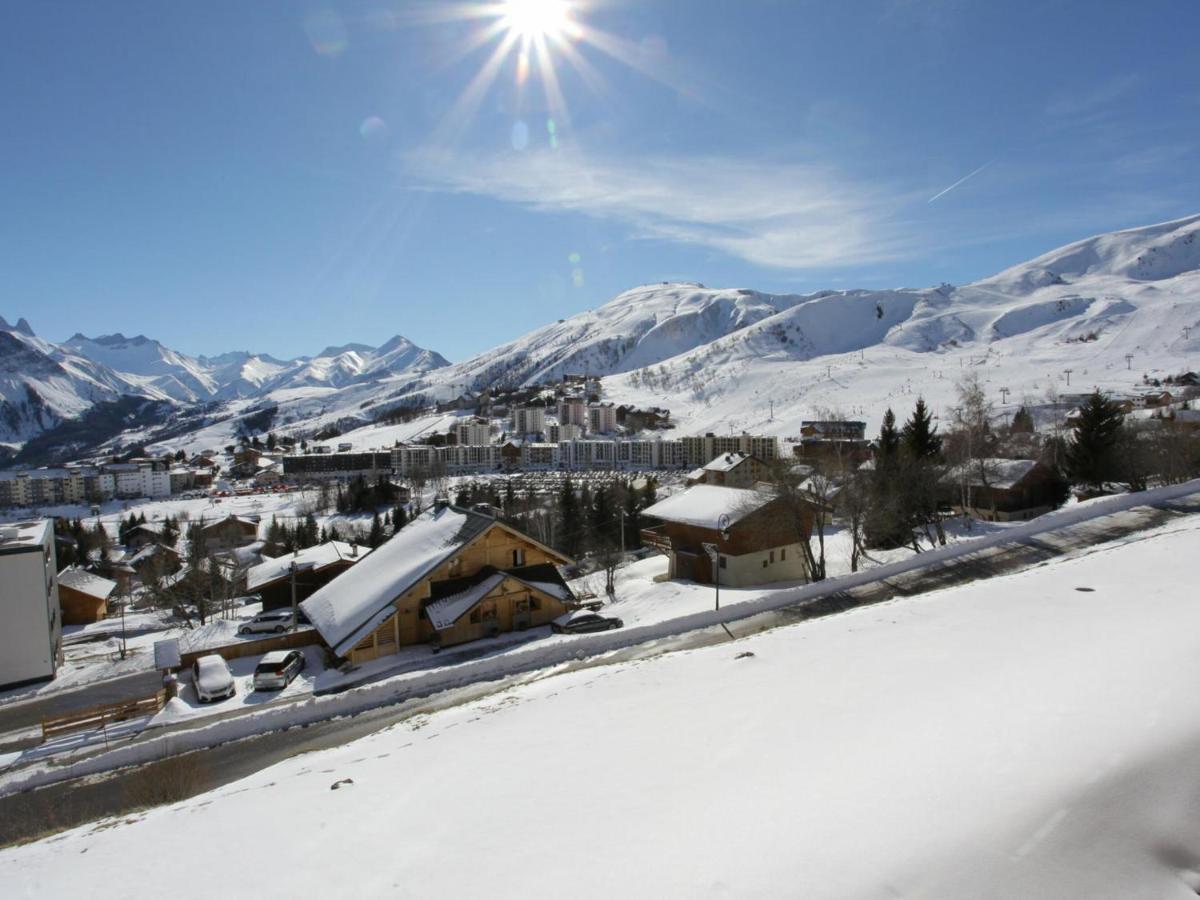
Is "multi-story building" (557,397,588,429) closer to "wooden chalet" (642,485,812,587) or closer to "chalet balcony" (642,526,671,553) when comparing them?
"chalet balcony" (642,526,671,553)

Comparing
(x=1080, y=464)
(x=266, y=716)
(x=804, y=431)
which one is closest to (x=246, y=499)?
(x=804, y=431)

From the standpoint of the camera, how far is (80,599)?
4325 cm

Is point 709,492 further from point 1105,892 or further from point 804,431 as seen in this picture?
point 804,431

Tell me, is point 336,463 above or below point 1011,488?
above

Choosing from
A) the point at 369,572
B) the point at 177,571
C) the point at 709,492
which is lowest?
the point at 177,571

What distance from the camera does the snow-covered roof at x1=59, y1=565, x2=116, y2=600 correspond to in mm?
43062

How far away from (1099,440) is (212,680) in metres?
48.9

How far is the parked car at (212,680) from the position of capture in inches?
744

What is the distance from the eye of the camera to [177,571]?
57594 mm

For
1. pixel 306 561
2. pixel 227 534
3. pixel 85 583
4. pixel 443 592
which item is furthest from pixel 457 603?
pixel 227 534

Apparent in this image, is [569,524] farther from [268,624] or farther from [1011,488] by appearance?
[1011,488]

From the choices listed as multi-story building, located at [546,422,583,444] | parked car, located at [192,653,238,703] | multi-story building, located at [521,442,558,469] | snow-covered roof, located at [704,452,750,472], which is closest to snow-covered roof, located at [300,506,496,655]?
parked car, located at [192,653,238,703]

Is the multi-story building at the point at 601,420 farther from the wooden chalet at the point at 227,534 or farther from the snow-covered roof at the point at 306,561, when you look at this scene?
the snow-covered roof at the point at 306,561

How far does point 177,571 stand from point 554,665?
56226mm
